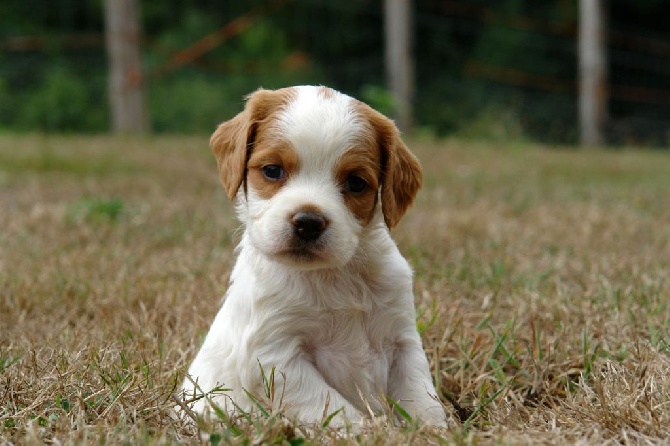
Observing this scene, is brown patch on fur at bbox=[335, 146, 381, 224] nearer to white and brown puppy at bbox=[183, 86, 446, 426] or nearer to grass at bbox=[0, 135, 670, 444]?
white and brown puppy at bbox=[183, 86, 446, 426]

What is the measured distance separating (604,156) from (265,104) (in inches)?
386

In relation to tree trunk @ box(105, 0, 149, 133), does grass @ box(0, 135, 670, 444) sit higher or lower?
lower

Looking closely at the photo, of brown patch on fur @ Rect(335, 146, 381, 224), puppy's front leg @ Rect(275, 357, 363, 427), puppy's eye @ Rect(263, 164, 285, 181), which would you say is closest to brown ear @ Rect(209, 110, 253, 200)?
puppy's eye @ Rect(263, 164, 285, 181)

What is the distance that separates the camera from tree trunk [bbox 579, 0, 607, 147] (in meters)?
14.8

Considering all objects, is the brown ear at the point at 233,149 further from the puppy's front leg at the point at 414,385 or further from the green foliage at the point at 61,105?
the green foliage at the point at 61,105

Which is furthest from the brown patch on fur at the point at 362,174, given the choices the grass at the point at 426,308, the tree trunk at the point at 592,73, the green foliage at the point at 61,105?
the green foliage at the point at 61,105

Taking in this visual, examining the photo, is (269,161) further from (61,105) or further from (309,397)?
(61,105)

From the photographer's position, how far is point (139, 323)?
3615mm

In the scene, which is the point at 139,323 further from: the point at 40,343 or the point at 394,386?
the point at 394,386

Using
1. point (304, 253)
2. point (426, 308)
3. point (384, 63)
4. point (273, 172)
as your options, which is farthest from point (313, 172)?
point (384, 63)

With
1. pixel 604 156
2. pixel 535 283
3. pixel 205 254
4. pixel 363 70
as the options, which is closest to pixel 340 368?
pixel 535 283

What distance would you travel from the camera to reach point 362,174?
9.56ft

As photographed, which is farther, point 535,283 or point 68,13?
point 68,13

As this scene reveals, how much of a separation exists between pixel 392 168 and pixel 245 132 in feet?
1.78
